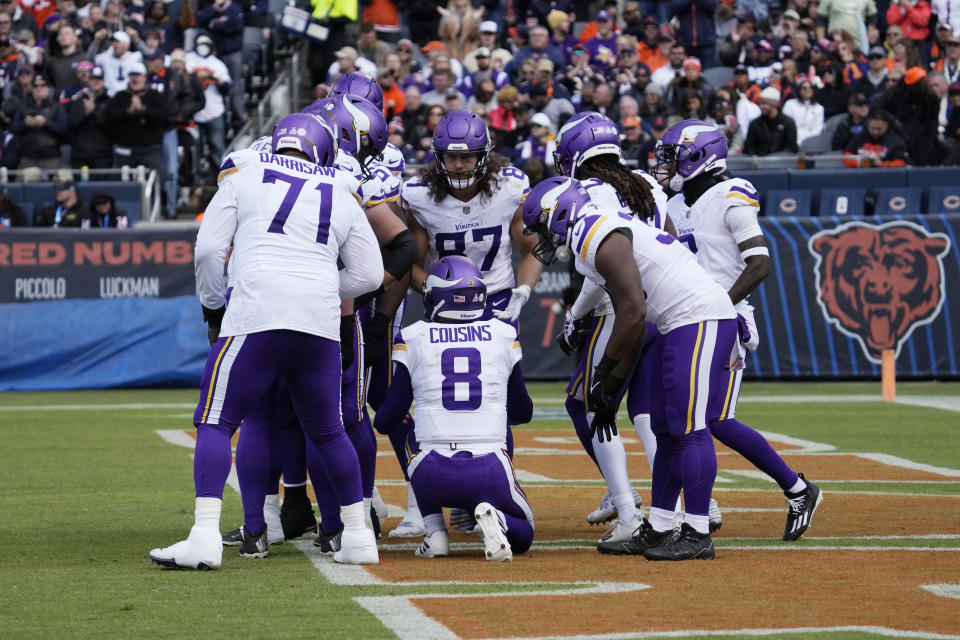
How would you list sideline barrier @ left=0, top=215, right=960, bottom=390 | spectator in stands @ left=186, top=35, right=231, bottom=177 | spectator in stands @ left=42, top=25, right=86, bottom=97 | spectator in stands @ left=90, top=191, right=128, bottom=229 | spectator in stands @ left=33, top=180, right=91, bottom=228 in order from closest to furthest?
sideline barrier @ left=0, top=215, right=960, bottom=390 < spectator in stands @ left=33, top=180, right=91, bottom=228 < spectator in stands @ left=90, top=191, right=128, bottom=229 < spectator in stands @ left=186, top=35, right=231, bottom=177 < spectator in stands @ left=42, top=25, right=86, bottom=97

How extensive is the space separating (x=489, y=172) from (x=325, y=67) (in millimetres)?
13796

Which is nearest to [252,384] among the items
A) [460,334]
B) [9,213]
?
[460,334]

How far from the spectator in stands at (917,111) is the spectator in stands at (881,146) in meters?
0.20

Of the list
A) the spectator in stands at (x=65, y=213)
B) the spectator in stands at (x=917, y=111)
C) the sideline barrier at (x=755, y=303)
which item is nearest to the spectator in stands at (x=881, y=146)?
the spectator in stands at (x=917, y=111)

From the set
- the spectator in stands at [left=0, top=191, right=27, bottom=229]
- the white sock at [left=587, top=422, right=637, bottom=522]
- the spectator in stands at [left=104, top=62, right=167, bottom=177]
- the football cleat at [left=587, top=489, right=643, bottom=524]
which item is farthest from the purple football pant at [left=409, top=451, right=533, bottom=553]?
the spectator in stands at [left=104, top=62, right=167, bottom=177]

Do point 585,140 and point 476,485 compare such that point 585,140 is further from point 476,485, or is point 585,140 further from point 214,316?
point 214,316

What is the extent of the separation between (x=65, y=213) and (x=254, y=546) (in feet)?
36.9

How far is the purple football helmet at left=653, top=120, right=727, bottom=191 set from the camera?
7348 millimetres

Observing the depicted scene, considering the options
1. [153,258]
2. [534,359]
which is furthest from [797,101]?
[153,258]

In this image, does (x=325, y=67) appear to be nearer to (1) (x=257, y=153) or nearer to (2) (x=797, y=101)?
(2) (x=797, y=101)

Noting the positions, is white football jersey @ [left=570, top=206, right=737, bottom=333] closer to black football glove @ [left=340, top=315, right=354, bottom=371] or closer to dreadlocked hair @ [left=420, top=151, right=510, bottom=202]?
black football glove @ [left=340, top=315, right=354, bottom=371]

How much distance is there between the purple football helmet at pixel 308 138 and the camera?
6.24m

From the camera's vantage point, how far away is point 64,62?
1973cm

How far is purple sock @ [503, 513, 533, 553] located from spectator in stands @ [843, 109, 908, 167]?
12.4 metres
